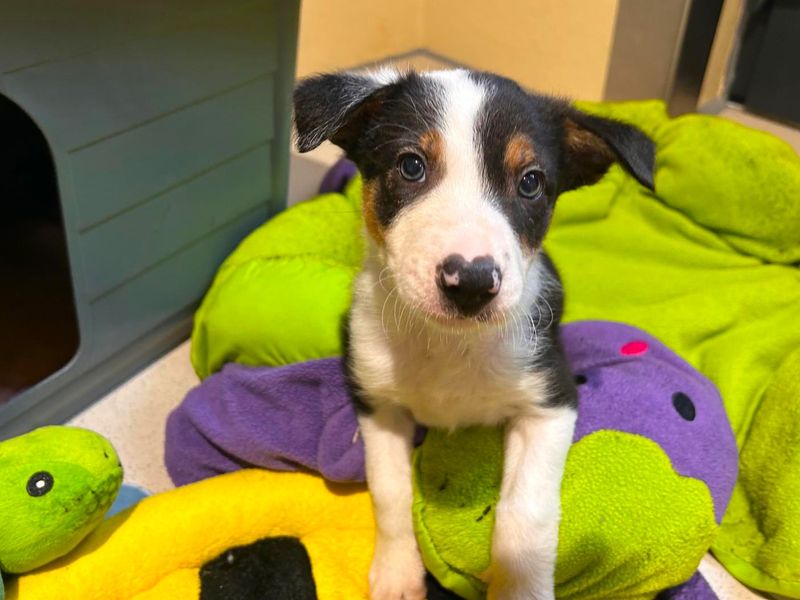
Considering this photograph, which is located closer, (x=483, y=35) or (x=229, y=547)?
(x=229, y=547)

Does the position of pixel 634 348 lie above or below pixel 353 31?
below

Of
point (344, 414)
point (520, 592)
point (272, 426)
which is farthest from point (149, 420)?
point (520, 592)

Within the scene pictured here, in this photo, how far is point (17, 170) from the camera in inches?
94.7

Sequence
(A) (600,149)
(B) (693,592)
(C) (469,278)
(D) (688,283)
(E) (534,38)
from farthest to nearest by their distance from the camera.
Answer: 1. (E) (534,38)
2. (D) (688,283)
3. (B) (693,592)
4. (A) (600,149)
5. (C) (469,278)

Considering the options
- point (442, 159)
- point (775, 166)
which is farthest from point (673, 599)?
point (775, 166)

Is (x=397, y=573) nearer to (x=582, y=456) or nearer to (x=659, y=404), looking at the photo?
(x=582, y=456)

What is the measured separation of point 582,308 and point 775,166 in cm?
60

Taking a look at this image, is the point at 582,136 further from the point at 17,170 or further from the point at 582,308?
the point at 17,170

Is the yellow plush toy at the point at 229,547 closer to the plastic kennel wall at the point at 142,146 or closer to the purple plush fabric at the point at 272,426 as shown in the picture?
the purple plush fabric at the point at 272,426

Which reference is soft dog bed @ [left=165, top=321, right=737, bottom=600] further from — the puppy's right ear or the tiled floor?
the puppy's right ear

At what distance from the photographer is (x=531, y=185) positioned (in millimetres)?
1231

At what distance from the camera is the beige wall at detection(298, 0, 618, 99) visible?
319cm

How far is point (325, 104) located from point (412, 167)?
0.52 feet

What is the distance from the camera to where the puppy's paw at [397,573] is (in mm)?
1394
